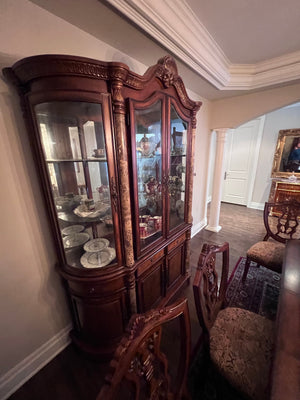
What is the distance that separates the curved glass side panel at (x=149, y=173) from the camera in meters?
1.24

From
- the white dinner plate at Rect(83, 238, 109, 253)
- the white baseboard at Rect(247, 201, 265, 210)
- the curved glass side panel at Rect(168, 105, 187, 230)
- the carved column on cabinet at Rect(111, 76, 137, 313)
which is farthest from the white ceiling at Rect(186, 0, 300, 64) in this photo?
the white baseboard at Rect(247, 201, 265, 210)

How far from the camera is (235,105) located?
102 inches

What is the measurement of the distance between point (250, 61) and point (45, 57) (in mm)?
2341

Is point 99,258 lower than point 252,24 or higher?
lower

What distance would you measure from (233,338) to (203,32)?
7.87 feet

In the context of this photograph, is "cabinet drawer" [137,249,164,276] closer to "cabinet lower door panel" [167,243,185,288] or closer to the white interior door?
"cabinet lower door panel" [167,243,185,288]

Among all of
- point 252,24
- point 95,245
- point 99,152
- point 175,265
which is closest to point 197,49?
point 252,24

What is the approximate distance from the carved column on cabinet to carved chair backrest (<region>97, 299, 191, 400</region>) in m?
0.57

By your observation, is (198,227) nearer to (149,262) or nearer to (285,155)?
(149,262)

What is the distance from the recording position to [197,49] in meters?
1.52

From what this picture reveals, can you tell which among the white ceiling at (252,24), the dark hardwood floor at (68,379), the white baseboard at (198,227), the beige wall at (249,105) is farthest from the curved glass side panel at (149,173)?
the beige wall at (249,105)

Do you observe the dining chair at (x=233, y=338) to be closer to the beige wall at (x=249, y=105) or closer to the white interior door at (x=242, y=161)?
the beige wall at (x=249, y=105)

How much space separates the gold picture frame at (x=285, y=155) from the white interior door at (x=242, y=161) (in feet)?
1.50

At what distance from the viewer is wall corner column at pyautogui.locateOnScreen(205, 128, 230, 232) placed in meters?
2.89
